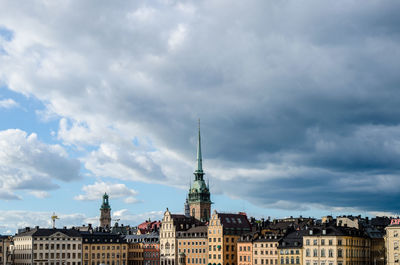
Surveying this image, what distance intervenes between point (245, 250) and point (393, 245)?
4138 cm

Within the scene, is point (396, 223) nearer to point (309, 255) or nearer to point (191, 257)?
point (309, 255)

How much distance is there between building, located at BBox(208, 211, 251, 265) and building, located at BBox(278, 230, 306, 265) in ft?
67.6

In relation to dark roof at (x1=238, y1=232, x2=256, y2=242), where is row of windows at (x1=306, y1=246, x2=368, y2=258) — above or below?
below

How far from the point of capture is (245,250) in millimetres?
177875

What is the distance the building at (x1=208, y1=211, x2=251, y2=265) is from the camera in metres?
184

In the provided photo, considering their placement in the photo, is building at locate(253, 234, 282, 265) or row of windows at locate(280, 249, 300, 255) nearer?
row of windows at locate(280, 249, 300, 255)

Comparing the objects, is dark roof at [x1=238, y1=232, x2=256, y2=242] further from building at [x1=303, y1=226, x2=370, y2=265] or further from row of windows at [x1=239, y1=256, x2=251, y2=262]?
building at [x1=303, y1=226, x2=370, y2=265]

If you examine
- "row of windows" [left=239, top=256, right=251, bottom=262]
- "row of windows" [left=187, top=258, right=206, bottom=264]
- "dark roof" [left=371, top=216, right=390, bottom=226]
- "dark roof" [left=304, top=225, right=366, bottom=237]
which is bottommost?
"row of windows" [left=187, top=258, right=206, bottom=264]

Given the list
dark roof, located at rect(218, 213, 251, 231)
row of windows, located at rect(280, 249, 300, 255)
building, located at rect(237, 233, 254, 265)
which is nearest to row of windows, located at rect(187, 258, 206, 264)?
dark roof, located at rect(218, 213, 251, 231)

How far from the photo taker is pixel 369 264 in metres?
167

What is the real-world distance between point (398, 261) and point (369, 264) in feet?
46.0

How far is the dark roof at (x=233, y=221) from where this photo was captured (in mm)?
187512

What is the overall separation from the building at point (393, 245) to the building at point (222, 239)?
4642 cm

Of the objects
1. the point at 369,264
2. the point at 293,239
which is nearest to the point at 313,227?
the point at 293,239
